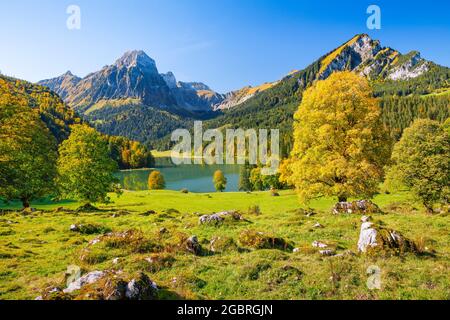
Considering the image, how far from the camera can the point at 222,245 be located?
18.0 meters

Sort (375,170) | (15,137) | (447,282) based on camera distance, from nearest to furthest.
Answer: (447,282)
(15,137)
(375,170)

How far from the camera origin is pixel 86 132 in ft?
156

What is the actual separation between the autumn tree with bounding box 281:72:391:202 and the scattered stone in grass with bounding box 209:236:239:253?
48.1 feet

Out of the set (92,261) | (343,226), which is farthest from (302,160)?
(92,261)

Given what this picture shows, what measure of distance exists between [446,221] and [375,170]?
22.7ft

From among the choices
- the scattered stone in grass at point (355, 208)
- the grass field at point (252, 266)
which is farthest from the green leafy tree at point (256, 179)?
the grass field at point (252, 266)

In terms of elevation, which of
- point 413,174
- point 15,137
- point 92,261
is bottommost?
point 92,261

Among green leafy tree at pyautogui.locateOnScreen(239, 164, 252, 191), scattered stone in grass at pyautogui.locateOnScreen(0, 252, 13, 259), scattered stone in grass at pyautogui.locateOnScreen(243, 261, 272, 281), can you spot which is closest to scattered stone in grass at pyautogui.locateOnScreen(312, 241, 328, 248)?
scattered stone in grass at pyautogui.locateOnScreen(243, 261, 272, 281)

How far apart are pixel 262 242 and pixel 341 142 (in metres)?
16.5

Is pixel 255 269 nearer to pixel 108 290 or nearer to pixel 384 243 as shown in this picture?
pixel 108 290

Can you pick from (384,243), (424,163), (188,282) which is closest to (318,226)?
(384,243)

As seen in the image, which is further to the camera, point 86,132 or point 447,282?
point 86,132
